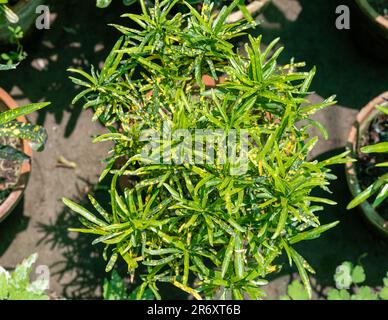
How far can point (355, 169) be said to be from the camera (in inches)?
91.8

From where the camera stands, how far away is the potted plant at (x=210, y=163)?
66.2 inches

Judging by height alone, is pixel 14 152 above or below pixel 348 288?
above

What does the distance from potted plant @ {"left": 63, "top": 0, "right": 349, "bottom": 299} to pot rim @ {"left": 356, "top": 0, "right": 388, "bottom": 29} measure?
0.76 metres

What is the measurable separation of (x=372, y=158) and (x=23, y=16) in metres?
1.64

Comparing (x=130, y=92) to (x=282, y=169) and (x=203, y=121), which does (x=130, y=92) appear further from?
(x=282, y=169)

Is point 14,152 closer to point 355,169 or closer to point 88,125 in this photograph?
point 88,125

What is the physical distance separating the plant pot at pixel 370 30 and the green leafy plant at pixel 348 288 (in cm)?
100

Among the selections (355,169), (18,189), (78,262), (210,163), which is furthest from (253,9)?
(78,262)

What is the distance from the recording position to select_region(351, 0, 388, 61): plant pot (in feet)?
7.68

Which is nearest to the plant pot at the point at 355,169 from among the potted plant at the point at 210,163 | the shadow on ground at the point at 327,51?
the shadow on ground at the point at 327,51

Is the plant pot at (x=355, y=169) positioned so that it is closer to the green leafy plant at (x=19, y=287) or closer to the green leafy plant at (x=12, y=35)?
the green leafy plant at (x=19, y=287)

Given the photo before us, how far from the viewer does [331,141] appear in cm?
262
